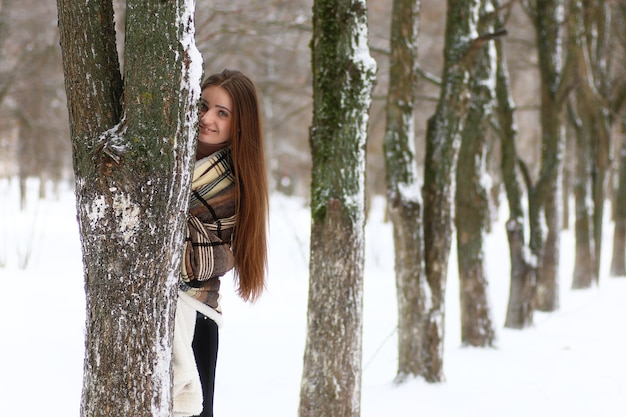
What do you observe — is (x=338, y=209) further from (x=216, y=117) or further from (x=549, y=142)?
(x=549, y=142)

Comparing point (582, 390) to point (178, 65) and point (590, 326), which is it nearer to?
point (590, 326)

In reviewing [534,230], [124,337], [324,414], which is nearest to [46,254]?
[534,230]

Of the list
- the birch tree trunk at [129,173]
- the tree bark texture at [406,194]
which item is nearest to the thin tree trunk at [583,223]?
the tree bark texture at [406,194]

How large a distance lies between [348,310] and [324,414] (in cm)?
67

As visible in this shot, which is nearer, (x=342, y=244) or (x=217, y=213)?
(x=217, y=213)

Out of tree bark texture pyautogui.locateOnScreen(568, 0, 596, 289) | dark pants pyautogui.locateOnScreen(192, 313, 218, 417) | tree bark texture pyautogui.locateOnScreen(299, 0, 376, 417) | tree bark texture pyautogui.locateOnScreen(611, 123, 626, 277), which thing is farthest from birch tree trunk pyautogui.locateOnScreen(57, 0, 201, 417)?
tree bark texture pyautogui.locateOnScreen(611, 123, 626, 277)

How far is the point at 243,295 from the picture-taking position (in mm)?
3025

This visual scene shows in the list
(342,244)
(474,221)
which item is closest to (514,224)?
(474,221)

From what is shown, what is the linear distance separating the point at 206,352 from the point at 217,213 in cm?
61

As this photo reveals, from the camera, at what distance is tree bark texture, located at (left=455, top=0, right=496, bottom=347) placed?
23.7ft

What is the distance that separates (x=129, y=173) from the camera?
221 centimetres

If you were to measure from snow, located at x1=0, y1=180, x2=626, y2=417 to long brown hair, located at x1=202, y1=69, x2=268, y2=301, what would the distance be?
268cm

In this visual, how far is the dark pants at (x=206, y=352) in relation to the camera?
2797 mm

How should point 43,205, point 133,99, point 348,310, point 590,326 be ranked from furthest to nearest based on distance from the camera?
point 43,205 < point 590,326 < point 348,310 < point 133,99
